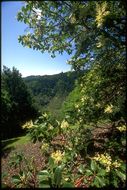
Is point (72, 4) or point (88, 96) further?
point (88, 96)

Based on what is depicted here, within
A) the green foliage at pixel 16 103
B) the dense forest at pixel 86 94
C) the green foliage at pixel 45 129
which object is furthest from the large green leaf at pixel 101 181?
the green foliage at pixel 16 103

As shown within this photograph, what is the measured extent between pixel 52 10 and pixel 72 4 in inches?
29.0

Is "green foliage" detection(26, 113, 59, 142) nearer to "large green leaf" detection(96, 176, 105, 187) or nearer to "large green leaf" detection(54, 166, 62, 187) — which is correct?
"large green leaf" detection(96, 176, 105, 187)

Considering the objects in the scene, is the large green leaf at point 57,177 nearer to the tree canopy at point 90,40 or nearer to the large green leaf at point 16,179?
the large green leaf at point 16,179

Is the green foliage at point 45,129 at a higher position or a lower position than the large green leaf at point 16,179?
higher

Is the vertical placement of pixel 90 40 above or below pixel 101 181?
above

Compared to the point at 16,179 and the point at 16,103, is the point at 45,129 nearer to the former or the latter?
the point at 16,179

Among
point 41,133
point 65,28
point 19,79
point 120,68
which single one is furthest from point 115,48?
point 19,79

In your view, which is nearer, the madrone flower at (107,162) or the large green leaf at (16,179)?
the madrone flower at (107,162)

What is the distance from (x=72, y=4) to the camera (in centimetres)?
588

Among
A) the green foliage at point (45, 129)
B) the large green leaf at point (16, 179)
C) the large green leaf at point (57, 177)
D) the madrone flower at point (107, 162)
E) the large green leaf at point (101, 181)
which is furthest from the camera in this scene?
the green foliage at point (45, 129)

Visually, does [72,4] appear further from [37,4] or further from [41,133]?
[41,133]

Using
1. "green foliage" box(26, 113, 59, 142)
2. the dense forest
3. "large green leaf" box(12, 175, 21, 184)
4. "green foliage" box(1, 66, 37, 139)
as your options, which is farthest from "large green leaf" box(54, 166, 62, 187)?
"green foliage" box(1, 66, 37, 139)

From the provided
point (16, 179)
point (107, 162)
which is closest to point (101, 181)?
point (107, 162)
